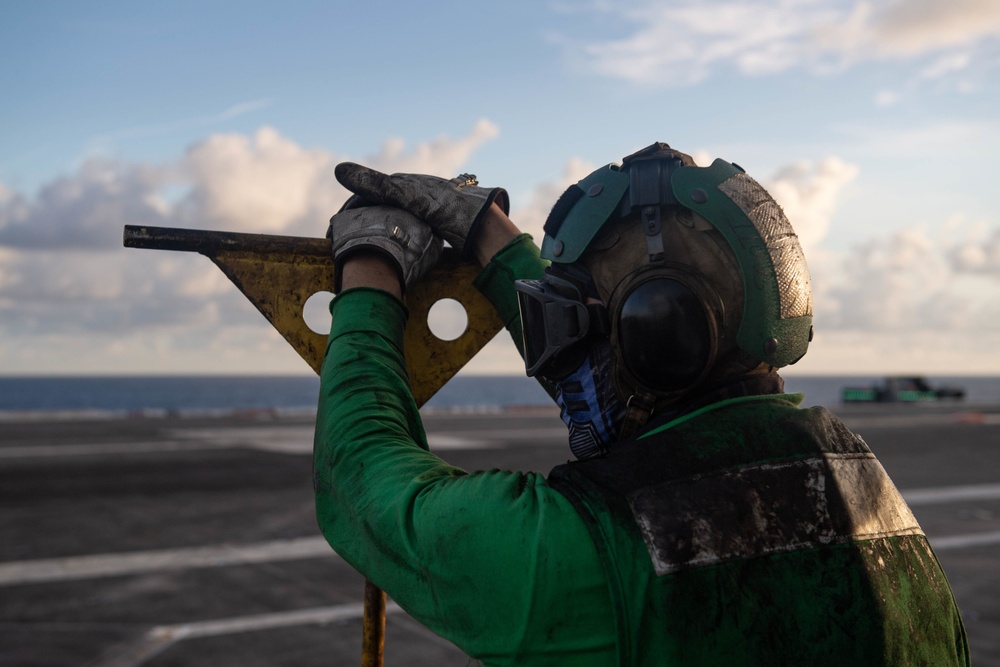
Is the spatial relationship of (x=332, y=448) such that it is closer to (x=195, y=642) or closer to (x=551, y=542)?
(x=551, y=542)

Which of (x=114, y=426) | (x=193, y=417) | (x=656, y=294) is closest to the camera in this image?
(x=656, y=294)

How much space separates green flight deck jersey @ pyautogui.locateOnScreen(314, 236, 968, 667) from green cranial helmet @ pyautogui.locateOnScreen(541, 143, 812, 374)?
14cm

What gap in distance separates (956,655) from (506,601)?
85cm


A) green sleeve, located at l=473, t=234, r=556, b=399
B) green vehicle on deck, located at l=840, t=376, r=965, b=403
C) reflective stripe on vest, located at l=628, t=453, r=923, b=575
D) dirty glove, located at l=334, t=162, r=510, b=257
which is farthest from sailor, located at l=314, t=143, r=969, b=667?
green vehicle on deck, located at l=840, t=376, r=965, b=403

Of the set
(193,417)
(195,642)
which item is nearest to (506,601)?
(195,642)

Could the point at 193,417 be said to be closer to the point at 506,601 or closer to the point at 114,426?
the point at 114,426

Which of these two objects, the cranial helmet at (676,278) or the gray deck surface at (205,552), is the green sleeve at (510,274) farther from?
the gray deck surface at (205,552)

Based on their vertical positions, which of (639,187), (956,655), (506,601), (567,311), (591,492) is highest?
(639,187)

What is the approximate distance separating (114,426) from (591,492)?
23.2m

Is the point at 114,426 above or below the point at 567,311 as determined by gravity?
below

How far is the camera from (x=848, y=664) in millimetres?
1329

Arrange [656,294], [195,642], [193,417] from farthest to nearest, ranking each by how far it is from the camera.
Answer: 1. [193,417]
2. [195,642]
3. [656,294]

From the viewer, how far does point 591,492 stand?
1.34 m

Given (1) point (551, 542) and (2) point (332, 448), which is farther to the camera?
(2) point (332, 448)
